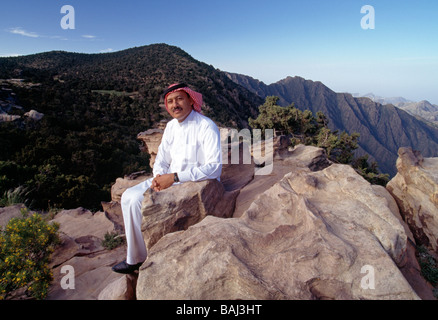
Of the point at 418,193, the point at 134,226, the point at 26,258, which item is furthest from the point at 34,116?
the point at 418,193

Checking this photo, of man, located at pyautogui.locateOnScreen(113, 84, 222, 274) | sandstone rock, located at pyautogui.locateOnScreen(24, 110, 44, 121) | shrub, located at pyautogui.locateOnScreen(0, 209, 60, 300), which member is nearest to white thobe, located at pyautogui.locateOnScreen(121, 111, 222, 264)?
man, located at pyautogui.locateOnScreen(113, 84, 222, 274)

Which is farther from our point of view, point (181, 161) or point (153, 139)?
point (153, 139)

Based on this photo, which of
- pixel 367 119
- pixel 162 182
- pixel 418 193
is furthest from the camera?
pixel 367 119

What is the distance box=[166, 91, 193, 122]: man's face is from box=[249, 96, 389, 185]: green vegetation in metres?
11.7

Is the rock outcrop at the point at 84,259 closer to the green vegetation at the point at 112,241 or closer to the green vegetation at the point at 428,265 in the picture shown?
the green vegetation at the point at 112,241

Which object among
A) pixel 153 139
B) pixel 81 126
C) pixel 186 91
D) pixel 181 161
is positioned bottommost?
pixel 181 161

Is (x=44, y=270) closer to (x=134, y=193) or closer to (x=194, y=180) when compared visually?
(x=134, y=193)

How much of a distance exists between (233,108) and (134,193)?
139 ft

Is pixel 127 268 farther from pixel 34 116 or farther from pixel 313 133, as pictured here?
pixel 34 116

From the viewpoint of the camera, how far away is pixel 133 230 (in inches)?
126

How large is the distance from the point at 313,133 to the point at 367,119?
83.3 meters

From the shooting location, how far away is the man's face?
12.3ft

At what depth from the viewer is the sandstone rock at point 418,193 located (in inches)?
150
